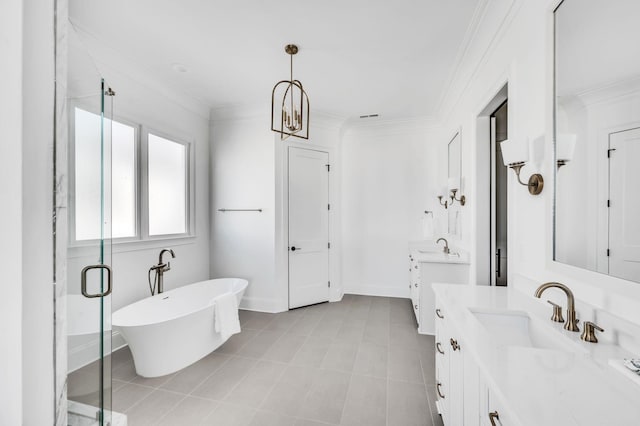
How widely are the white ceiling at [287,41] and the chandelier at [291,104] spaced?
0.39 feet

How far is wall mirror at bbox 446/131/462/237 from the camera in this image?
3061mm

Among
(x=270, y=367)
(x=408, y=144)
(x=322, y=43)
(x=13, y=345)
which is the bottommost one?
(x=270, y=367)

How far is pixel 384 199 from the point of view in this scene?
14.6 ft

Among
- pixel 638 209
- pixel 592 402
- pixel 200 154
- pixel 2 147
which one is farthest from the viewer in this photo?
pixel 200 154

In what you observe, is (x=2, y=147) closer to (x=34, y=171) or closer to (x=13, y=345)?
(x=34, y=171)

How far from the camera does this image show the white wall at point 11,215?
1.35 ft

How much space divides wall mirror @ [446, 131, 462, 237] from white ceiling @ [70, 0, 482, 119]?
0.68m

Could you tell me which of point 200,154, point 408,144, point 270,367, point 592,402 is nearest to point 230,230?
point 200,154

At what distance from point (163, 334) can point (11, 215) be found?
214 centimetres

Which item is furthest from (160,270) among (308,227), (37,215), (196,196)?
(37,215)

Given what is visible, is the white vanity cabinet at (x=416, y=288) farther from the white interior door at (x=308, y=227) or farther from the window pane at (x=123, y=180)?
the window pane at (x=123, y=180)

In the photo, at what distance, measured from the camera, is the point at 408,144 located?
434 centimetres

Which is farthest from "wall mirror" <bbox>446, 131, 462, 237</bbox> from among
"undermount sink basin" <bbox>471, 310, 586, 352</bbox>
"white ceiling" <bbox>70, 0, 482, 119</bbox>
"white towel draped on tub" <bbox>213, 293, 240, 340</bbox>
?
"white towel draped on tub" <bbox>213, 293, 240, 340</bbox>

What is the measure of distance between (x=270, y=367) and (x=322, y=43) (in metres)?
2.82
